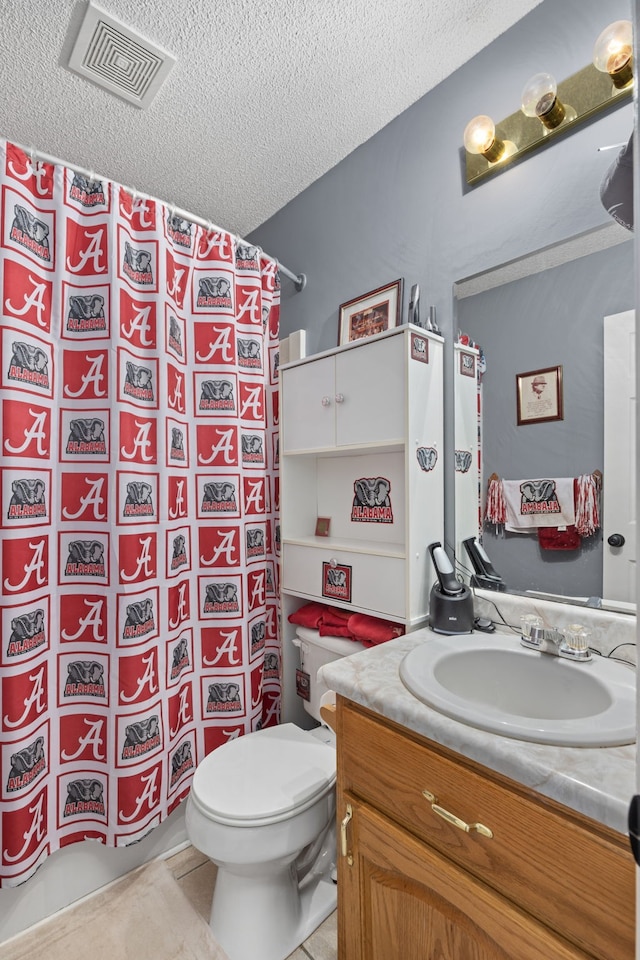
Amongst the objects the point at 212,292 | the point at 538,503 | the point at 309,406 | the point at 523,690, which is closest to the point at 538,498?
the point at 538,503

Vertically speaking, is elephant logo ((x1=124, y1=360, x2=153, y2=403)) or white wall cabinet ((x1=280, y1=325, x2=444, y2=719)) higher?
elephant logo ((x1=124, y1=360, x2=153, y2=403))

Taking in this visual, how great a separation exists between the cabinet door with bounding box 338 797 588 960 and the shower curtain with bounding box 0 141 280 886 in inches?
29.4

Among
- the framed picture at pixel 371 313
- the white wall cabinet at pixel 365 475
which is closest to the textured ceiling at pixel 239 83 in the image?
the framed picture at pixel 371 313

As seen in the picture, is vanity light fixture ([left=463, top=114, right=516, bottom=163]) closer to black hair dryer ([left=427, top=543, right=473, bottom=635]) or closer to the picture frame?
black hair dryer ([left=427, top=543, right=473, bottom=635])

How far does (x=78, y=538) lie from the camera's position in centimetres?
131

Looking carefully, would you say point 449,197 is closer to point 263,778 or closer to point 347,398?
point 347,398

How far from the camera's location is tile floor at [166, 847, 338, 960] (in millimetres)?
1154

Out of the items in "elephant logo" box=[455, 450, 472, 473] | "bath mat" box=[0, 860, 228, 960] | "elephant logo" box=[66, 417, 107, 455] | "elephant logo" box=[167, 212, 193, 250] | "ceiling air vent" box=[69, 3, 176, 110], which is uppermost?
"ceiling air vent" box=[69, 3, 176, 110]

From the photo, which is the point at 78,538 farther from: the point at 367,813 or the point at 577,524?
the point at 577,524

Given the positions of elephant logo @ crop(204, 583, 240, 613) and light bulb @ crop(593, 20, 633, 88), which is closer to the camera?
light bulb @ crop(593, 20, 633, 88)

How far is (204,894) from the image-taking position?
1.32 metres

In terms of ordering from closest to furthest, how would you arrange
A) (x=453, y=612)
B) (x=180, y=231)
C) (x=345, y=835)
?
(x=345, y=835), (x=453, y=612), (x=180, y=231)

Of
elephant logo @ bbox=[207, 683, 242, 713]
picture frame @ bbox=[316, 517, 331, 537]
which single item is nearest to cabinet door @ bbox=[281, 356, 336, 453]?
picture frame @ bbox=[316, 517, 331, 537]

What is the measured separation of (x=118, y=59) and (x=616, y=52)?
4.18 ft
